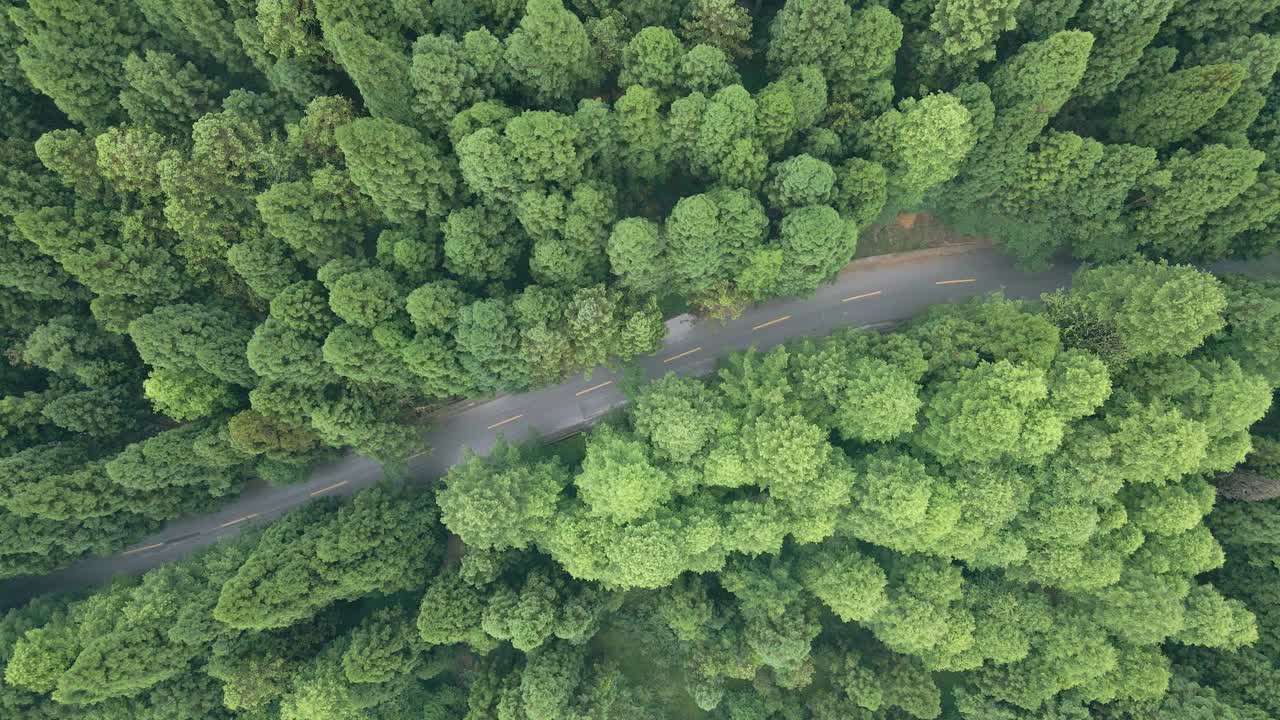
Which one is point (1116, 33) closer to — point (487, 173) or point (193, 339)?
point (487, 173)

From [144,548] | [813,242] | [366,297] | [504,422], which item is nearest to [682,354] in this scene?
[813,242]

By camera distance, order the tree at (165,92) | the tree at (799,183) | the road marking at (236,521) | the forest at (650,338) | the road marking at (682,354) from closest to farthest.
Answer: the tree at (799,183)
the forest at (650,338)
the tree at (165,92)
the road marking at (682,354)
the road marking at (236,521)

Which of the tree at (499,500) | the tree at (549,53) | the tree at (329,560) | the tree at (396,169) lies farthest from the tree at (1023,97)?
the tree at (329,560)

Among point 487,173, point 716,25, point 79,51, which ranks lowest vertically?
point 487,173

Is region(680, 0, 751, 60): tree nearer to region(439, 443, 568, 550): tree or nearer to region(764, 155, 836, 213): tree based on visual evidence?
region(764, 155, 836, 213): tree

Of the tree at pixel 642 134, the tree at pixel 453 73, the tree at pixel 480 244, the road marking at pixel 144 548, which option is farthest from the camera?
the road marking at pixel 144 548

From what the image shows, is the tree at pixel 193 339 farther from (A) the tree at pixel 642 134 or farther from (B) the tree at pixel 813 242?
(B) the tree at pixel 813 242

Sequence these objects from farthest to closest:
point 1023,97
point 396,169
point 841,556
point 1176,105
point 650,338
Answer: point 841,556
point 650,338
point 1023,97
point 1176,105
point 396,169
